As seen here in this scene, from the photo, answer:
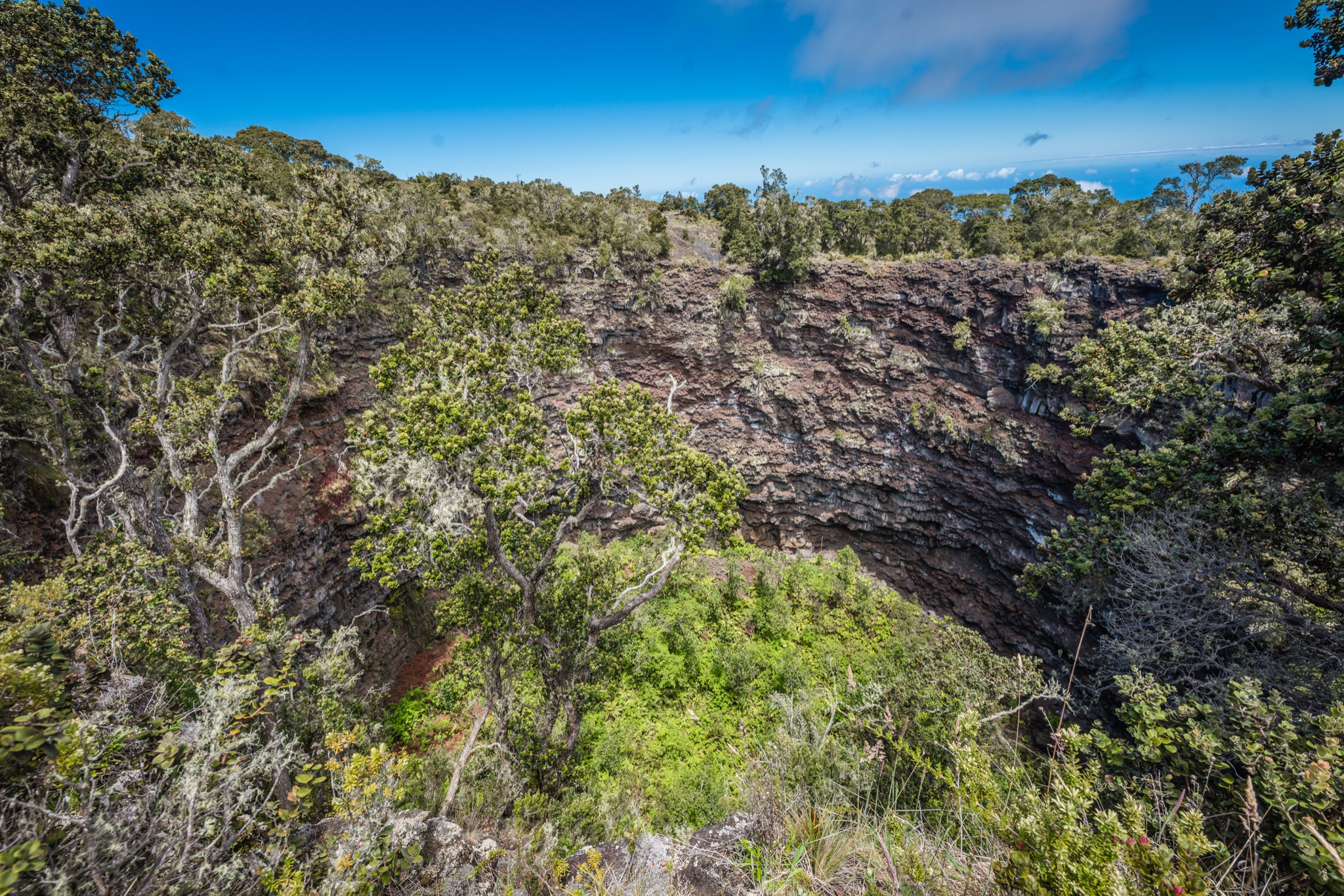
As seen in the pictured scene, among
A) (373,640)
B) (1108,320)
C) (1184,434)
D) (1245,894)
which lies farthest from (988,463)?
(373,640)

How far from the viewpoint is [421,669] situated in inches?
537

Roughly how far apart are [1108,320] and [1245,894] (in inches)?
743

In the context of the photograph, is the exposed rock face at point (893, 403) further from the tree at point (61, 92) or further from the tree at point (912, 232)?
the tree at point (61, 92)

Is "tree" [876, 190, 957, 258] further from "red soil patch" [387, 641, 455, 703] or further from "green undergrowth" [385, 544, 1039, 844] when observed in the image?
"red soil patch" [387, 641, 455, 703]

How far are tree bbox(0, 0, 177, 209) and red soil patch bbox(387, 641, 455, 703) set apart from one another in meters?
12.3

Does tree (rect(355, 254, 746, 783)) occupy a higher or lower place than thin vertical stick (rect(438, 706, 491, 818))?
higher

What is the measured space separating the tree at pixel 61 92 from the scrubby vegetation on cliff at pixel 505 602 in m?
0.06

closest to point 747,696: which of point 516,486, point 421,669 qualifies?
point 516,486

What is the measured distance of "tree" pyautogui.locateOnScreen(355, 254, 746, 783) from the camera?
253 inches

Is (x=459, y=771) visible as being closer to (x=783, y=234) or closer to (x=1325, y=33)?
(x=1325, y=33)

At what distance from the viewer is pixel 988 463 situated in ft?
57.9

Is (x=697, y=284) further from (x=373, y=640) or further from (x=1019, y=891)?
(x=1019, y=891)

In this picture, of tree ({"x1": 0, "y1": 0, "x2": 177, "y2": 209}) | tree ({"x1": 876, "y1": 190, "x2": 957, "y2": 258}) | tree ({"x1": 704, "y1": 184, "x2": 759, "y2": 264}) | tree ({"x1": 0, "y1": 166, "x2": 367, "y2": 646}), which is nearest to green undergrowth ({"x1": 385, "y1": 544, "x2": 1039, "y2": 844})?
tree ({"x1": 0, "y1": 166, "x2": 367, "y2": 646})

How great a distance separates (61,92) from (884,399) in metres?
23.2
